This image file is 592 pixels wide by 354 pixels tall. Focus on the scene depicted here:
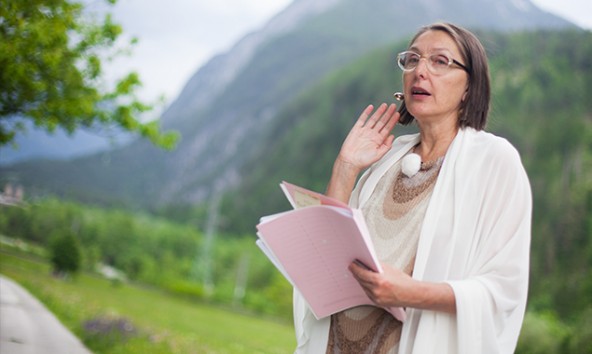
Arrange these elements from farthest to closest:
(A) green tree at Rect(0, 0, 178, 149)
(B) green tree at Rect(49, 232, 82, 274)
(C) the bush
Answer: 1. (C) the bush
2. (B) green tree at Rect(49, 232, 82, 274)
3. (A) green tree at Rect(0, 0, 178, 149)

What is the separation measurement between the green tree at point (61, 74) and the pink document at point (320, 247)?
3355 mm

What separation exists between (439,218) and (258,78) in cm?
9224

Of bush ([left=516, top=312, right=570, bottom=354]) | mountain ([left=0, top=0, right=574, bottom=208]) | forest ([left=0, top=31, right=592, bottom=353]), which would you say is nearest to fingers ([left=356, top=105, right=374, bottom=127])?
forest ([left=0, top=31, right=592, bottom=353])

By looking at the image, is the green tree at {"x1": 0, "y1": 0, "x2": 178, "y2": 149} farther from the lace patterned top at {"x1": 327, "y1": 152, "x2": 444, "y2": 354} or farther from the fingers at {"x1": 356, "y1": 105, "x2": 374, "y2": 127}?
the lace patterned top at {"x1": 327, "y1": 152, "x2": 444, "y2": 354}

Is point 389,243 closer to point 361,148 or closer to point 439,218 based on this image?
point 439,218

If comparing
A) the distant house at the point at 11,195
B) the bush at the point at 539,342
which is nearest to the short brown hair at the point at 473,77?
the distant house at the point at 11,195

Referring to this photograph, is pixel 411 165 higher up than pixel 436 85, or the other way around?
pixel 436 85

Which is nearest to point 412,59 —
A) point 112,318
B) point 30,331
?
point 30,331

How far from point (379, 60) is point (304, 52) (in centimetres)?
2843

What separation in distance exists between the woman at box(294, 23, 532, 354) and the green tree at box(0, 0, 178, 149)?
10.8 ft

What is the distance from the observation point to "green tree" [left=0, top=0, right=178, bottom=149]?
460cm

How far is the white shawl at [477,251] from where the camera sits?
107 centimetres

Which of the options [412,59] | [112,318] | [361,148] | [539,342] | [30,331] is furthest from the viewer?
[539,342]

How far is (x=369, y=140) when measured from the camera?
1376 mm
